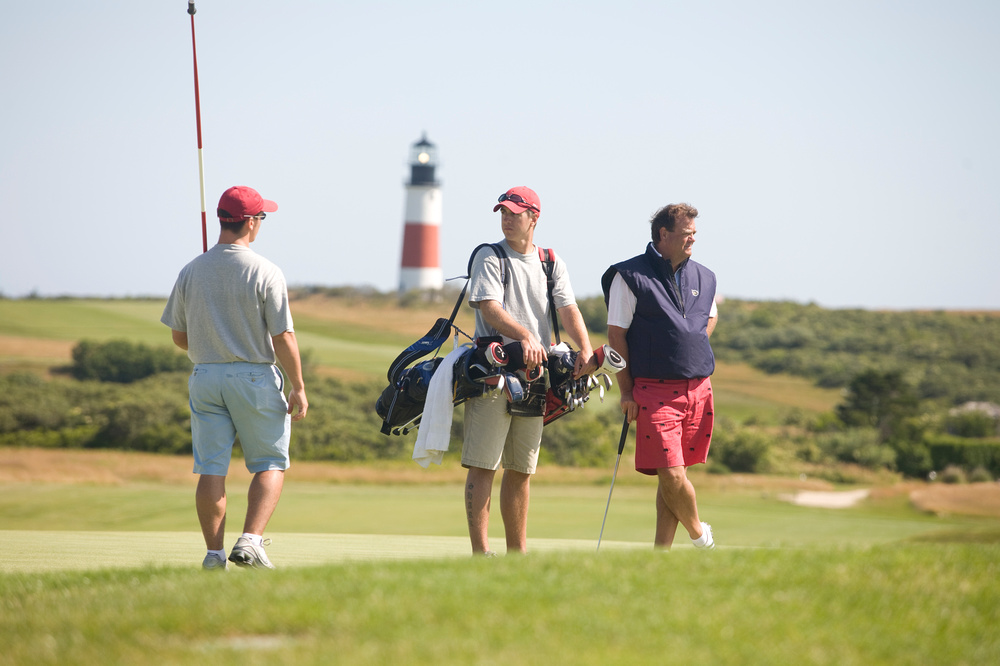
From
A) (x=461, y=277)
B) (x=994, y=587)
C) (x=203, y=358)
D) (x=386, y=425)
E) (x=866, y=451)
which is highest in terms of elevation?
(x=461, y=277)

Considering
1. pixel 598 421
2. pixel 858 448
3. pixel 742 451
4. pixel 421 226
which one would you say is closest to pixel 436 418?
pixel 742 451

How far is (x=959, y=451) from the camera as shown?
26688 mm

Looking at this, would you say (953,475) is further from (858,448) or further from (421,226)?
(421,226)

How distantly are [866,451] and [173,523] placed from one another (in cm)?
1882

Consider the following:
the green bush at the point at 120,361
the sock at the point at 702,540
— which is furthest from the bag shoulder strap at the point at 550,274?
the green bush at the point at 120,361

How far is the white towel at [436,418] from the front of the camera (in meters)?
5.42

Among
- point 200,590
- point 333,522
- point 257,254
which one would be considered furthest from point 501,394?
point 333,522

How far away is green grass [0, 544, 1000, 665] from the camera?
319 centimetres

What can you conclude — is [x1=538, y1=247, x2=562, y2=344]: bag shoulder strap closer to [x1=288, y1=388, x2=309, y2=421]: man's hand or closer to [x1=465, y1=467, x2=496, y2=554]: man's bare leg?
[x1=465, y1=467, x2=496, y2=554]: man's bare leg

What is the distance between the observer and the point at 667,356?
563 cm

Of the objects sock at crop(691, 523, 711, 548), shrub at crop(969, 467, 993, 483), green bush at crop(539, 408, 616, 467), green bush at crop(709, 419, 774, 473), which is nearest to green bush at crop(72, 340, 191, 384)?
green bush at crop(539, 408, 616, 467)

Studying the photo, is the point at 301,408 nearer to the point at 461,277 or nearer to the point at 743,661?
the point at 461,277

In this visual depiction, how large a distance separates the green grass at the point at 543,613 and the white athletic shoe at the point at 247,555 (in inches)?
29.7

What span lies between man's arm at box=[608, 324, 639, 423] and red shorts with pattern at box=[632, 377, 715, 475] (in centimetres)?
3
